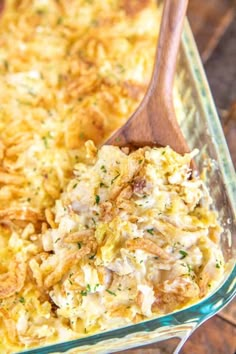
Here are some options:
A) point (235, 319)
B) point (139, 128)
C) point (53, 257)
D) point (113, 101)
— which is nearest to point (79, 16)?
point (113, 101)

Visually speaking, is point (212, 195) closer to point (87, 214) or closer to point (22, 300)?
point (87, 214)

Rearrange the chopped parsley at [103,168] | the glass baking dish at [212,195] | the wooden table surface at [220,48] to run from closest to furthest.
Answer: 1. the glass baking dish at [212,195]
2. the chopped parsley at [103,168]
3. the wooden table surface at [220,48]

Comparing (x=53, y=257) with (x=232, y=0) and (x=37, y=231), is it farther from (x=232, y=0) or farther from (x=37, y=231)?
(x=232, y=0)

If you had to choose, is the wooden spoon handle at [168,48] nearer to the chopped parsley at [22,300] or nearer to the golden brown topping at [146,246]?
the golden brown topping at [146,246]

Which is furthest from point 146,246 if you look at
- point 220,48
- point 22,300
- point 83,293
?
point 220,48

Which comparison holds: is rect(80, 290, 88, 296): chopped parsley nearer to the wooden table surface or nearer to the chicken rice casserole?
the chicken rice casserole

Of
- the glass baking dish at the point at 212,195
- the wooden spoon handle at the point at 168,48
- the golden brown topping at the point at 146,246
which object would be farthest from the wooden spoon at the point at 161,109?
the golden brown topping at the point at 146,246
